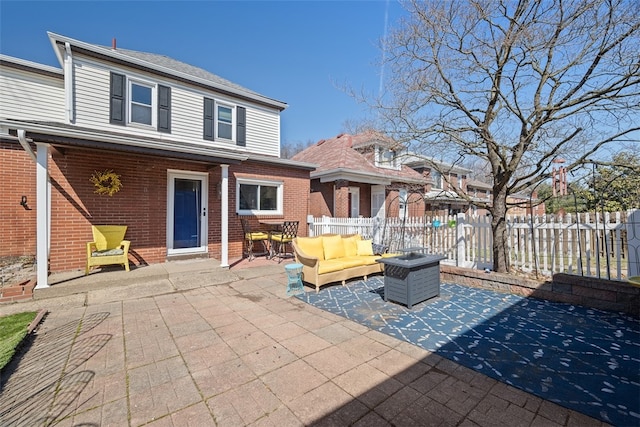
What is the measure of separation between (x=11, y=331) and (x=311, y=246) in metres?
4.69

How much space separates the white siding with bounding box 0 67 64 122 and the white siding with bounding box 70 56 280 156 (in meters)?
1.52

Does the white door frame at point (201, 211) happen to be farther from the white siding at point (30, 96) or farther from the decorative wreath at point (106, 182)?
the white siding at point (30, 96)

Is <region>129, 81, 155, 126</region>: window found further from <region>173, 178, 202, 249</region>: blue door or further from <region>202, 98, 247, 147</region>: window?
<region>173, 178, 202, 249</region>: blue door

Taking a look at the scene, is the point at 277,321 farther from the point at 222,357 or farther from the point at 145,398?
the point at 145,398

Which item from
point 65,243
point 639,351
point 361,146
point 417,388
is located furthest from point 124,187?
point 361,146

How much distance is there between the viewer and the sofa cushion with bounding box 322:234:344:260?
6320mm

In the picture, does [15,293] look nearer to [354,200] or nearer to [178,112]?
[178,112]

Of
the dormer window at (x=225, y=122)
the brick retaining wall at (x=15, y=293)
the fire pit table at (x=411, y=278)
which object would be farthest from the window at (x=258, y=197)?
the fire pit table at (x=411, y=278)

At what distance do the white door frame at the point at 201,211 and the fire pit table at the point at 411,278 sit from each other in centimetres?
588

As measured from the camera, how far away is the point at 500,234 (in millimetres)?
5965

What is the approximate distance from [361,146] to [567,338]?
12.4m

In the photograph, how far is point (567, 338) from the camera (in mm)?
3422

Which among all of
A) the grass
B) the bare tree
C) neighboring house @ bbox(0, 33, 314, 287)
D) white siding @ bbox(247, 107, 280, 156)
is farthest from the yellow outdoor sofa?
white siding @ bbox(247, 107, 280, 156)

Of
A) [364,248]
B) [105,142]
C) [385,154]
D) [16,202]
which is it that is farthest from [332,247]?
[16,202]
